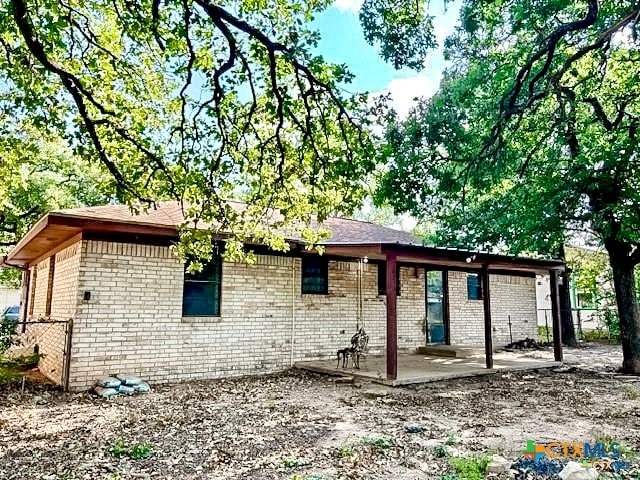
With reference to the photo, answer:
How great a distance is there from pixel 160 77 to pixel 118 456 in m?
6.99

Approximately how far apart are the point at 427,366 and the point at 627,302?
471cm

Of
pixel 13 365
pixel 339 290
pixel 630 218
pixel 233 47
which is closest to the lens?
pixel 233 47

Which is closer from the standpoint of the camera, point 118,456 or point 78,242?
point 118,456

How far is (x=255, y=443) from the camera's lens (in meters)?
4.88

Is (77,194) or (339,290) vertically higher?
(77,194)

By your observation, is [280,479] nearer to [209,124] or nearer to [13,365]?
[209,124]

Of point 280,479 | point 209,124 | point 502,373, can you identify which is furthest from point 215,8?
point 502,373

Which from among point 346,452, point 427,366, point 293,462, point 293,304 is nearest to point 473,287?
point 427,366

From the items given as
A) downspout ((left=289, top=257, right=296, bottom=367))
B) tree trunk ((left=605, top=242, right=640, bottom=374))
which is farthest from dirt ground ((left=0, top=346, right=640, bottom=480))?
tree trunk ((left=605, top=242, right=640, bottom=374))

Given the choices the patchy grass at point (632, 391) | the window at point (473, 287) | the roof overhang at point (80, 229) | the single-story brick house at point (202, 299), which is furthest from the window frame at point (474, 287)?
the roof overhang at point (80, 229)

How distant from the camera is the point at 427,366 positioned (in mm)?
9617

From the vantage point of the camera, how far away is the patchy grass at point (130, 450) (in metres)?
4.45

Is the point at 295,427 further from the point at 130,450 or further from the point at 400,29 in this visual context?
the point at 400,29

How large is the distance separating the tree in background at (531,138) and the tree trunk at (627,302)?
0.07 ft
